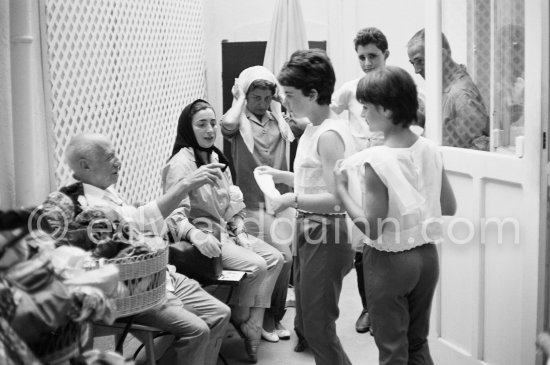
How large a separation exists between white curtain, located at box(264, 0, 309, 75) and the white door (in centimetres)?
191

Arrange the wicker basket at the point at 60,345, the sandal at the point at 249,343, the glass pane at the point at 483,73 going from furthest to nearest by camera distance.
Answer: the sandal at the point at 249,343, the glass pane at the point at 483,73, the wicker basket at the point at 60,345

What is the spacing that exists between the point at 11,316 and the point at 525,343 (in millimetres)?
2176

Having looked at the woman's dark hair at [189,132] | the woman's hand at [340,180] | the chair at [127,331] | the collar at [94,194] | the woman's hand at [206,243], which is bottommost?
the chair at [127,331]

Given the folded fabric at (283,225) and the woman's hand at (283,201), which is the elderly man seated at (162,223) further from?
the folded fabric at (283,225)

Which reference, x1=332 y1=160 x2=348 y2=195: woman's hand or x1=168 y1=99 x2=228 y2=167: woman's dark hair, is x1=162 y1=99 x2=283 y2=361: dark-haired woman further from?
x1=332 y1=160 x2=348 y2=195: woman's hand

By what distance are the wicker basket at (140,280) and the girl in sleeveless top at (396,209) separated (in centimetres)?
71

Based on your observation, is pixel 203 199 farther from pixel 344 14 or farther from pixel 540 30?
pixel 344 14

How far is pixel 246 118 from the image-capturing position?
464 centimetres

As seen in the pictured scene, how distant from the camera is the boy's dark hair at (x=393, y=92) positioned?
2504mm

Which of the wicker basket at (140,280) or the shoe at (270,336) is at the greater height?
the wicker basket at (140,280)

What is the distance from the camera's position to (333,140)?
280 centimetres

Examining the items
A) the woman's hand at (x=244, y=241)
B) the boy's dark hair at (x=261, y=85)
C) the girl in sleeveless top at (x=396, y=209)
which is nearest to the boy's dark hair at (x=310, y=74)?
the girl in sleeveless top at (x=396, y=209)

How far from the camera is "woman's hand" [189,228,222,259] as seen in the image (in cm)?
369

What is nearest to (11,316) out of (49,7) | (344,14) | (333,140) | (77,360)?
(77,360)
